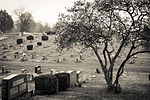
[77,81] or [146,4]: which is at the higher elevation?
[146,4]

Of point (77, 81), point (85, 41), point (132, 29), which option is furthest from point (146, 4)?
point (77, 81)

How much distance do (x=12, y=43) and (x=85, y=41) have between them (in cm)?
4329

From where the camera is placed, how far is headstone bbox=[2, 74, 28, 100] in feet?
31.0

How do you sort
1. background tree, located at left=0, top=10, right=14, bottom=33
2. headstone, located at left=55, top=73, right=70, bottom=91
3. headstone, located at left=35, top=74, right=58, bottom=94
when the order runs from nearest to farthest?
headstone, located at left=35, top=74, right=58, bottom=94
headstone, located at left=55, top=73, right=70, bottom=91
background tree, located at left=0, top=10, right=14, bottom=33

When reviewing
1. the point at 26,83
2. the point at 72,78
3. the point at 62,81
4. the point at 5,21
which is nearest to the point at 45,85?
the point at 26,83

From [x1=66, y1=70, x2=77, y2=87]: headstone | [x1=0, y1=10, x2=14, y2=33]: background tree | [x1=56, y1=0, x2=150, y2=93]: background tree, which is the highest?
[x1=0, y1=10, x2=14, y2=33]: background tree

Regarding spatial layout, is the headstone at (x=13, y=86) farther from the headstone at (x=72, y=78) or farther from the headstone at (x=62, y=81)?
the headstone at (x=72, y=78)

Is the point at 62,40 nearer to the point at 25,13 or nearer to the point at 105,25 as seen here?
the point at 105,25

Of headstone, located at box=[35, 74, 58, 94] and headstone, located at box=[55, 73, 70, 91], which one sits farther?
headstone, located at box=[55, 73, 70, 91]

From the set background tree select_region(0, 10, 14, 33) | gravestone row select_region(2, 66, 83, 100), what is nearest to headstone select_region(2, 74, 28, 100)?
gravestone row select_region(2, 66, 83, 100)

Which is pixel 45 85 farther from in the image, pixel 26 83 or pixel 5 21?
pixel 5 21

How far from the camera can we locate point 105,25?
14320 mm

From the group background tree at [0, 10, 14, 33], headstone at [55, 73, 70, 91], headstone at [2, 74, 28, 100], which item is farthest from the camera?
background tree at [0, 10, 14, 33]

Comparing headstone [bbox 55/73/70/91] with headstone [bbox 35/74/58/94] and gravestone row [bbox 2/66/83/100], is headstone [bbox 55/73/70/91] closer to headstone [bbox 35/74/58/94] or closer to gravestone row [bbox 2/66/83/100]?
gravestone row [bbox 2/66/83/100]
